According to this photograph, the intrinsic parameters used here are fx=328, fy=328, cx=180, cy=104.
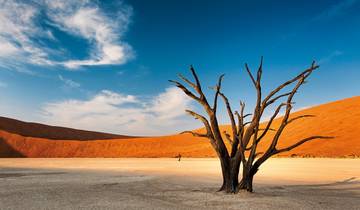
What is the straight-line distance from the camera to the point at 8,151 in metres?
60.9

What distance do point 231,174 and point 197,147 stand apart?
57.6m

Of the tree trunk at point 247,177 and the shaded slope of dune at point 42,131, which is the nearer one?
the tree trunk at point 247,177

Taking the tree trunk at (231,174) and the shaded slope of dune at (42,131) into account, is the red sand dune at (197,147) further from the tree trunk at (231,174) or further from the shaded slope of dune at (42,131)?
the tree trunk at (231,174)

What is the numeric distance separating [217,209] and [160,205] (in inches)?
53.1

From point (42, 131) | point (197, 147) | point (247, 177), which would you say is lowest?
point (247, 177)

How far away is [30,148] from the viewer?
2510 inches

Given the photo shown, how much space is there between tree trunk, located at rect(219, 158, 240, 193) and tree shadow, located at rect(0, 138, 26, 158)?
58.6 m

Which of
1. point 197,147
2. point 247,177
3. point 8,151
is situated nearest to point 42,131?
point 8,151

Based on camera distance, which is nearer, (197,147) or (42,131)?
(197,147)

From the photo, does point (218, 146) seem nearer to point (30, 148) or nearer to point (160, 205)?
point (160, 205)

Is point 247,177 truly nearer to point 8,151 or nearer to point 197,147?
point 197,147

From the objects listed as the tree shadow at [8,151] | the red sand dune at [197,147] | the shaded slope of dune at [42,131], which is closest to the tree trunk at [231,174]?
the red sand dune at [197,147]

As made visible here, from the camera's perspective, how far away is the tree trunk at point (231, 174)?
9.55 meters

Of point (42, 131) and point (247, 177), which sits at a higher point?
point (42, 131)
